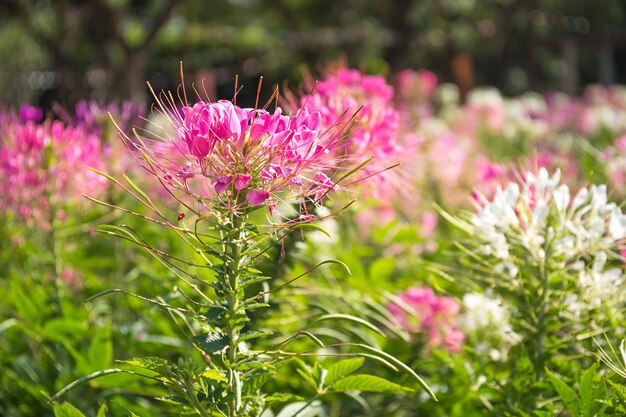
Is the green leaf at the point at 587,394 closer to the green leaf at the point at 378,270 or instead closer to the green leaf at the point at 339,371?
the green leaf at the point at 339,371

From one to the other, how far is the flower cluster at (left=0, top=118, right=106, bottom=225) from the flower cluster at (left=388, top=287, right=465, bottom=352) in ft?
2.44

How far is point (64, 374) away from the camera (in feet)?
4.91

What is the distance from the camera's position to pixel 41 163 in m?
1.60

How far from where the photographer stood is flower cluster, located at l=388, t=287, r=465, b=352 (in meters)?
1.60

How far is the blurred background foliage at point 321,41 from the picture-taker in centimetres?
964

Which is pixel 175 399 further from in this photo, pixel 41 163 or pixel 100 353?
pixel 41 163

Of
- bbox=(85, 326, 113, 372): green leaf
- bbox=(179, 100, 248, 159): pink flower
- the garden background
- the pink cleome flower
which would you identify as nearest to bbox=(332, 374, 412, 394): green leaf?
the garden background

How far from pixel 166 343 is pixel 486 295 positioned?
641 millimetres

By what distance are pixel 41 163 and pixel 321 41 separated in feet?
41.3

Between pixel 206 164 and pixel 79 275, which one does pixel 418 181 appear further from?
pixel 206 164

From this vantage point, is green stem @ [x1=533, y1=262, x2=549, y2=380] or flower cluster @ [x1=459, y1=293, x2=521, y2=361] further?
flower cluster @ [x1=459, y1=293, x2=521, y2=361]

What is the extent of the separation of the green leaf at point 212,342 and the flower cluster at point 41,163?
814 mm

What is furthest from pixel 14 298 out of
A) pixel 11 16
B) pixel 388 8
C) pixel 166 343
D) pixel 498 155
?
pixel 388 8

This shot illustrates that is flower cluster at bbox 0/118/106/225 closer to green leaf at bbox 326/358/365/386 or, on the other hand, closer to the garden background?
the garden background
